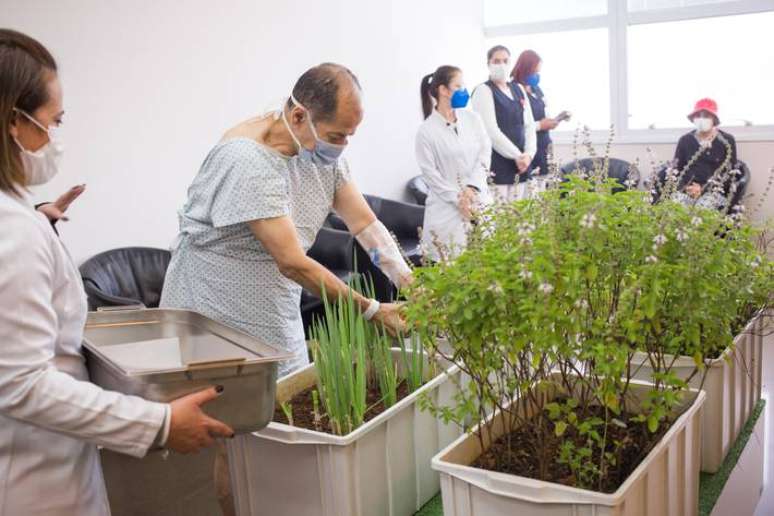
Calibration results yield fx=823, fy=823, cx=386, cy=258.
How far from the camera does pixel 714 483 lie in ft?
7.77

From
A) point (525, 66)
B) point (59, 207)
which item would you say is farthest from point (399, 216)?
point (59, 207)

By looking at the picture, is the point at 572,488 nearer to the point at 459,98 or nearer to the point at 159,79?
the point at 159,79

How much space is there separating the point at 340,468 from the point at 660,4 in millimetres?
6277

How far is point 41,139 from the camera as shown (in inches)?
52.9

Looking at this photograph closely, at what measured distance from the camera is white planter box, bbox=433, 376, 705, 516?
1455 millimetres

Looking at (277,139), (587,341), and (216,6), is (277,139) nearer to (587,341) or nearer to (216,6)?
(587,341)

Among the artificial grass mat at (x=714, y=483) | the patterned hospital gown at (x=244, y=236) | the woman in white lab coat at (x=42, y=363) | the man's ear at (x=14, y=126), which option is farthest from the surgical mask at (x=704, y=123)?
the man's ear at (x=14, y=126)

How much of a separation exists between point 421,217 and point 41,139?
4496 mm

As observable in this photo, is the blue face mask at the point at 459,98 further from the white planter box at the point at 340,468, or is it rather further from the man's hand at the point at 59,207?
the white planter box at the point at 340,468

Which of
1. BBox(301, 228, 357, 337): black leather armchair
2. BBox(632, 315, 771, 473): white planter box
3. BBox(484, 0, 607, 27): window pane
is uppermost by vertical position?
BBox(484, 0, 607, 27): window pane

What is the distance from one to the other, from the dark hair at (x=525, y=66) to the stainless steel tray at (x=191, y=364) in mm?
4776

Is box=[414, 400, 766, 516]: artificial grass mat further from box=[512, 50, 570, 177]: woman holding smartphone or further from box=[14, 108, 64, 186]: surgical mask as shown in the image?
box=[512, 50, 570, 177]: woman holding smartphone

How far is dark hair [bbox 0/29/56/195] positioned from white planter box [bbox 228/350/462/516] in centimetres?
79

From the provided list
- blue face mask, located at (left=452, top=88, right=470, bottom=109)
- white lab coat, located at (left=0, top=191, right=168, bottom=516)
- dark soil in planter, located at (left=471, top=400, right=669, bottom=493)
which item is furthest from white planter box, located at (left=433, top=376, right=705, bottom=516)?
blue face mask, located at (left=452, top=88, right=470, bottom=109)
